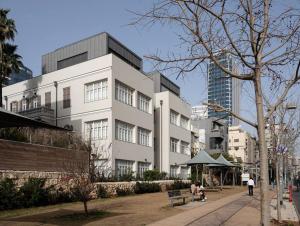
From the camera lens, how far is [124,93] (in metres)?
42.4

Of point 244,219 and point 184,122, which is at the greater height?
point 184,122

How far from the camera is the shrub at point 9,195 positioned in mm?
20297

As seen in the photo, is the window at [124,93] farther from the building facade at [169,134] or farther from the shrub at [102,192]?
the shrub at [102,192]

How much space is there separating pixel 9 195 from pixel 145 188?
16245 millimetres

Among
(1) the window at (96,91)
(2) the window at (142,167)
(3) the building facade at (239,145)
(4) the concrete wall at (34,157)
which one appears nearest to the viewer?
(4) the concrete wall at (34,157)

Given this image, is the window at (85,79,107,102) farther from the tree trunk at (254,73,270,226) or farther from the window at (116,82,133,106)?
the tree trunk at (254,73,270,226)

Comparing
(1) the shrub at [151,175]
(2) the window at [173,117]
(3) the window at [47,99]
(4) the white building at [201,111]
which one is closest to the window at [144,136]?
(1) the shrub at [151,175]

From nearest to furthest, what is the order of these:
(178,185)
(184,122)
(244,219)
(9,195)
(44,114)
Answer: (244,219) → (9,195) → (44,114) → (178,185) → (184,122)

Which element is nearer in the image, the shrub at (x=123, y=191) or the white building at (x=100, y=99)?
the shrub at (x=123, y=191)

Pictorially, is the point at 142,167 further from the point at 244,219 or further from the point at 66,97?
the point at 244,219

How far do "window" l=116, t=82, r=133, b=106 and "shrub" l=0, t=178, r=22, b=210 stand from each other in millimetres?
20184

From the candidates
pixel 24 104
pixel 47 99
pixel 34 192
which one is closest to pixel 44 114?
pixel 47 99

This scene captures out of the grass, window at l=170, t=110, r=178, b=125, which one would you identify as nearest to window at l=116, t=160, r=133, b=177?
window at l=170, t=110, r=178, b=125

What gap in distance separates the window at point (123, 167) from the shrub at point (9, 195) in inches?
719
